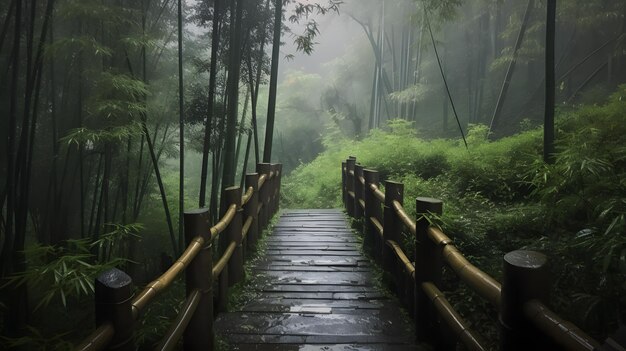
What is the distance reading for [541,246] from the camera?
2.96m

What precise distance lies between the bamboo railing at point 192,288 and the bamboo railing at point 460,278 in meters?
1.18

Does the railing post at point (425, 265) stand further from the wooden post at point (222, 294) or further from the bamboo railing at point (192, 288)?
the wooden post at point (222, 294)

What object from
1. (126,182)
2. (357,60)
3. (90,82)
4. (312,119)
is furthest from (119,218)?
(357,60)

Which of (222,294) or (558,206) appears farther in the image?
(558,206)

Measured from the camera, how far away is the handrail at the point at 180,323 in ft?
5.08

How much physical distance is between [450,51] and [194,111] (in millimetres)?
12854

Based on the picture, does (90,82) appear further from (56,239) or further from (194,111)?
(56,239)

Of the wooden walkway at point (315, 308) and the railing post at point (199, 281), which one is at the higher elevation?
the railing post at point (199, 281)

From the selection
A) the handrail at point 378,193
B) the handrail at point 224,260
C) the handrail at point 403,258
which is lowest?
the handrail at point 224,260

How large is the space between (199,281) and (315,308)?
1.02 meters

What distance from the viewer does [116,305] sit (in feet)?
4.04

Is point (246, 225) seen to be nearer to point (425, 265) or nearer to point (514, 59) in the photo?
point (425, 265)

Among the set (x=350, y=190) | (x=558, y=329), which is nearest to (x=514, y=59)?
(x=350, y=190)

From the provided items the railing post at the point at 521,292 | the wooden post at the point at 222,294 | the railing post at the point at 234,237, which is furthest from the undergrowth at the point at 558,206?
the wooden post at the point at 222,294
